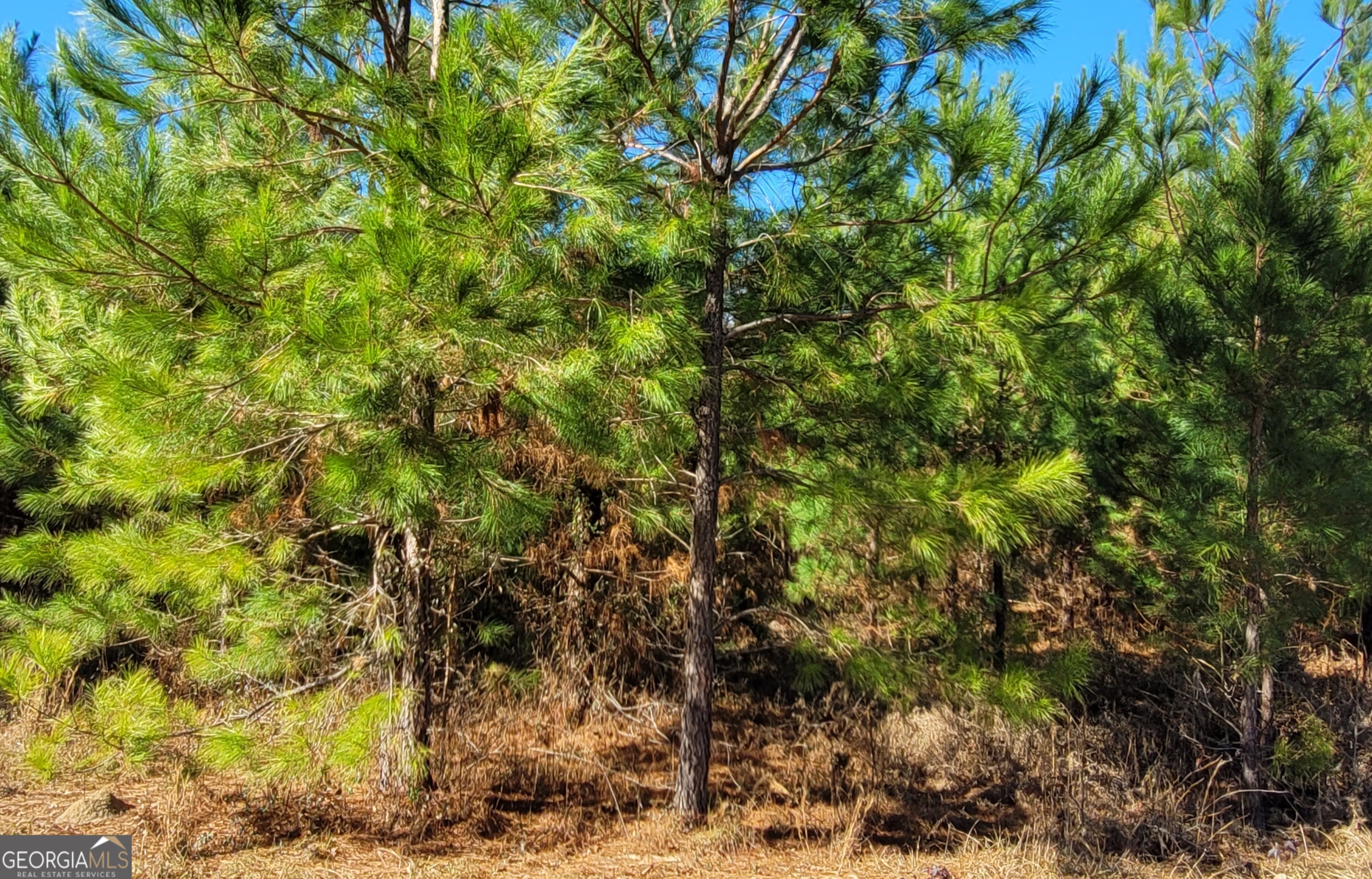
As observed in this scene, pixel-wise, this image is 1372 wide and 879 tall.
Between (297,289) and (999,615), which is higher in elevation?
(297,289)

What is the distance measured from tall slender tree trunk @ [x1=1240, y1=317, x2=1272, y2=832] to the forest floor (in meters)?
0.83

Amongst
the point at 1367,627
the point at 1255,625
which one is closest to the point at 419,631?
the point at 1255,625

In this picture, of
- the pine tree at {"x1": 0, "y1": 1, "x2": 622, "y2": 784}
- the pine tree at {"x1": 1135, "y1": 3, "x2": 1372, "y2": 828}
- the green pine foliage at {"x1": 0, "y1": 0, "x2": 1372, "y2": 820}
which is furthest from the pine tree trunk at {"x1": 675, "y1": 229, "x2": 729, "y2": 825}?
the pine tree at {"x1": 1135, "y1": 3, "x2": 1372, "y2": 828}

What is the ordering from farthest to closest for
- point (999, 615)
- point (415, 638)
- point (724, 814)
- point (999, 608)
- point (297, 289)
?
point (999, 615), point (999, 608), point (724, 814), point (415, 638), point (297, 289)

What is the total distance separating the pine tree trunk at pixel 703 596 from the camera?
17.1 ft

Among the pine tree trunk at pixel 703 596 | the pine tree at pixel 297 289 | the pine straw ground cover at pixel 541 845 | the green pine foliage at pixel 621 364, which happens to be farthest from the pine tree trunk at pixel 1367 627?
the pine tree at pixel 297 289

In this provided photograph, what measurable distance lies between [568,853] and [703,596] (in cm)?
160

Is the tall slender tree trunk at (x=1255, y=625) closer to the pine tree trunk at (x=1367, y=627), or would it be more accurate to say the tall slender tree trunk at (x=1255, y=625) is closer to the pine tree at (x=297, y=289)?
the pine tree trunk at (x=1367, y=627)

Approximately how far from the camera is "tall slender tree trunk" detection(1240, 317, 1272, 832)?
20.6 ft

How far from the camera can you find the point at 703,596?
5.22 m

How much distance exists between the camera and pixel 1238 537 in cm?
626

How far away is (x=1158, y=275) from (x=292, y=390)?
14.0 feet

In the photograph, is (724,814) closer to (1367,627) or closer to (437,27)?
(437,27)

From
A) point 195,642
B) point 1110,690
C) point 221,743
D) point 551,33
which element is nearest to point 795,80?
point 551,33
